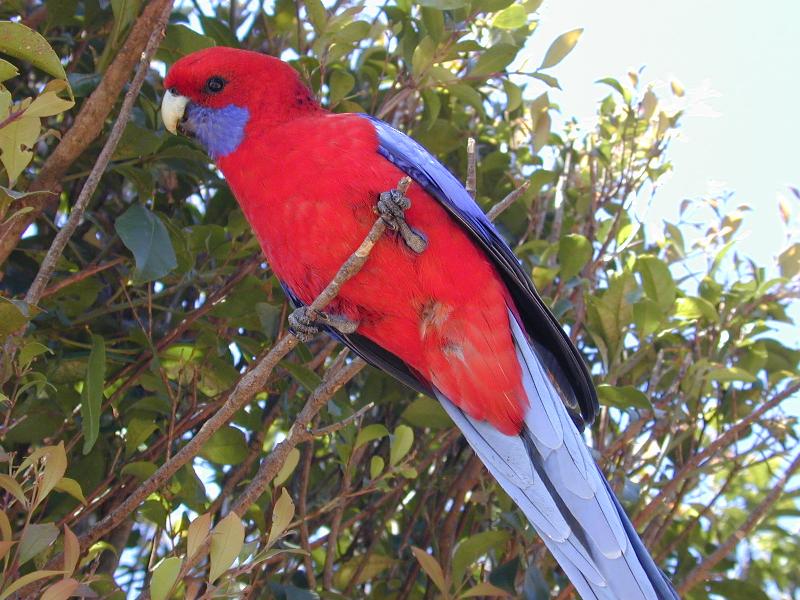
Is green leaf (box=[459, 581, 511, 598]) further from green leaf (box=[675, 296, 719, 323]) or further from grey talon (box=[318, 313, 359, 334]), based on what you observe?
green leaf (box=[675, 296, 719, 323])

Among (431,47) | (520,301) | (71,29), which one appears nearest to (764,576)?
(520,301)

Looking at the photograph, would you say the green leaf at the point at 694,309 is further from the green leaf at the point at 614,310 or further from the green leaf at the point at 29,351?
the green leaf at the point at 29,351

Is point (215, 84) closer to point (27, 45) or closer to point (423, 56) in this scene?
point (423, 56)

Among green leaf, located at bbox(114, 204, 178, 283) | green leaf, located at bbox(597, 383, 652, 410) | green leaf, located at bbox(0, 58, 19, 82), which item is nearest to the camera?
green leaf, located at bbox(0, 58, 19, 82)

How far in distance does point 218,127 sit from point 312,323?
0.59m

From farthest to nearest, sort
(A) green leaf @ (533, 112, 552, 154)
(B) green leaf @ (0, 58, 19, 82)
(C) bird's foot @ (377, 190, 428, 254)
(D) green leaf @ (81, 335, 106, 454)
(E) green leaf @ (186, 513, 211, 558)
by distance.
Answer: (A) green leaf @ (533, 112, 552, 154) → (C) bird's foot @ (377, 190, 428, 254) → (D) green leaf @ (81, 335, 106, 454) → (B) green leaf @ (0, 58, 19, 82) → (E) green leaf @ (186, 513, 211, 558)

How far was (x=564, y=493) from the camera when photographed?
2.17 metres

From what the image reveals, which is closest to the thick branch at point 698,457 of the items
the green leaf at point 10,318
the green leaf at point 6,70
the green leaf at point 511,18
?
the green leaf at point 511,18

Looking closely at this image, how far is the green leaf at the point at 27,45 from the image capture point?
181 cm

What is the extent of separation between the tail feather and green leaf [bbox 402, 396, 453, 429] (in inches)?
4.0

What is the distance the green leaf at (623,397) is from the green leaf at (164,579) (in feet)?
4.06

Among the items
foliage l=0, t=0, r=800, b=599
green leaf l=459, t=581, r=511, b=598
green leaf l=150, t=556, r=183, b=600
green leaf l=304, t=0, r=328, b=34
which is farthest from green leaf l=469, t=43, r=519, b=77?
green leaf l=150, t=556, r=183, b=600

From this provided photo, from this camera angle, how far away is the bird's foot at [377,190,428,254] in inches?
84.2

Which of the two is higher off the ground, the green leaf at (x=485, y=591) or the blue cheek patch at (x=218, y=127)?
the blue cheek patch at (x=218, y=127)
